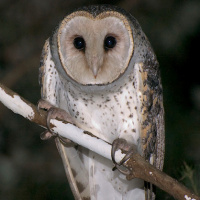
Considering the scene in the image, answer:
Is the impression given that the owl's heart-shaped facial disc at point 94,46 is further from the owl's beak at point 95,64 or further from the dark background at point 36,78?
the dark background at point 36,78

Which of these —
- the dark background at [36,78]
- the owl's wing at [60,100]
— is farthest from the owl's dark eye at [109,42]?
the dark background at [36,78]

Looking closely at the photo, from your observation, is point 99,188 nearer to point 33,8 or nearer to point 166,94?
point 166,94

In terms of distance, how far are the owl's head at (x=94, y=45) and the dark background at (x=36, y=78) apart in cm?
167

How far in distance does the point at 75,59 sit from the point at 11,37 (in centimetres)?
245

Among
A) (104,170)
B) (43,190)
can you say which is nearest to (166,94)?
(43,190)

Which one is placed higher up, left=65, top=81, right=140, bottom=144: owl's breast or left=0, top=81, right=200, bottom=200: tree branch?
left=65, top=81, right=140, bottom=144: owl's breast

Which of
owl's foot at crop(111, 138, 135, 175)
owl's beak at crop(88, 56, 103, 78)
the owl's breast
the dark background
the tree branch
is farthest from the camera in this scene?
the dark background

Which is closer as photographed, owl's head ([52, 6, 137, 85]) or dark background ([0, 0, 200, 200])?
owl's head ([52, 6, 137, 85])

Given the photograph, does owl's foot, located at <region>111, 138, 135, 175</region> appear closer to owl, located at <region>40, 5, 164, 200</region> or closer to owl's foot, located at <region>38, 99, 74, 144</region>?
owl, located at <region>40, 5, 164, 200</region>

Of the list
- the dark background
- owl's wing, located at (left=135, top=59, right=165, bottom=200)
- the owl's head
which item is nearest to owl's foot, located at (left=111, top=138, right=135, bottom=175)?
owl's wing, located at (left=135, top=59, right=165, bottom=200)

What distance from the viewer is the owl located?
2443 millimetres

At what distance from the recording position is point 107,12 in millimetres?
2447

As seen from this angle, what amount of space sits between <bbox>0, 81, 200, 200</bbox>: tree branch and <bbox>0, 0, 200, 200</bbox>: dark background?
1.88m

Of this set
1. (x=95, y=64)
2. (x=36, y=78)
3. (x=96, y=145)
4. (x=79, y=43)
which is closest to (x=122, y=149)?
(x=96, y=145)
